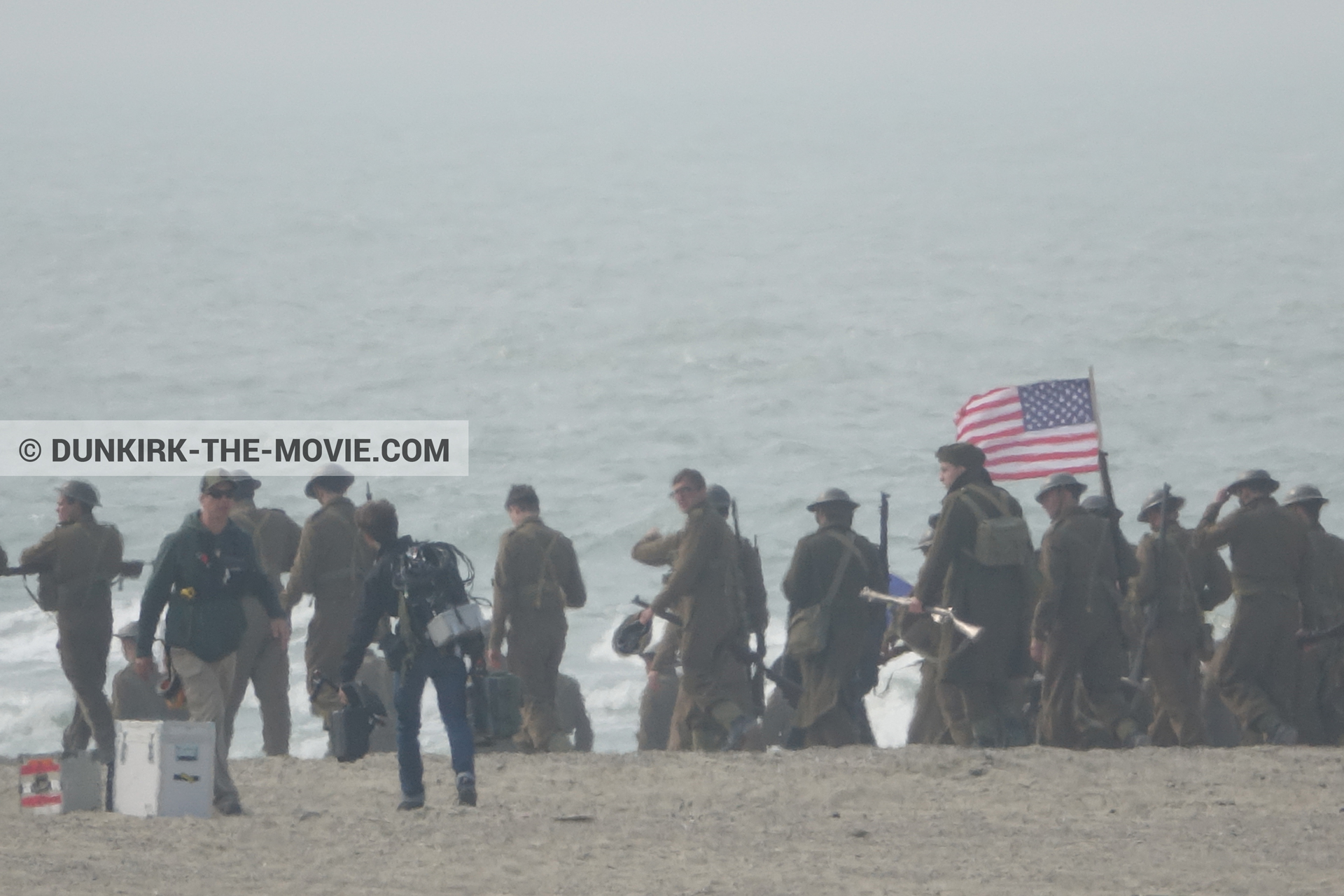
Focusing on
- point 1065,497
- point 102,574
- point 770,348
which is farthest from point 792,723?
point 770,348

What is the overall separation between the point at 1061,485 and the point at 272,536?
470 centimetres

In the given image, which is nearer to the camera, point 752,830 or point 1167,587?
point 752,830

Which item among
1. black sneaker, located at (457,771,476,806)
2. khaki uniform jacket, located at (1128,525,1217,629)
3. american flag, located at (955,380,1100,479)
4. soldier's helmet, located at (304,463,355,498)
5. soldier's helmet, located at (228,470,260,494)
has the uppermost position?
american flag, located at (955,380,1100,479)

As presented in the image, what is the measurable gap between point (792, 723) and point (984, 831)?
3121mm

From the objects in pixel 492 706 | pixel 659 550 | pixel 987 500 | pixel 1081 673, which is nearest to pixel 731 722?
pixel 659 550

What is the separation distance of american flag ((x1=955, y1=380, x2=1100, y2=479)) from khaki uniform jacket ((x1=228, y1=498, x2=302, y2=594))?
169 inches

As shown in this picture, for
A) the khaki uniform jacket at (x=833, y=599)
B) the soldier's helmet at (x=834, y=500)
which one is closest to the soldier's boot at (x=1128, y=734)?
the khaki uniform jacket at (x=833, y=599)

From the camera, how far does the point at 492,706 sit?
30.5ft

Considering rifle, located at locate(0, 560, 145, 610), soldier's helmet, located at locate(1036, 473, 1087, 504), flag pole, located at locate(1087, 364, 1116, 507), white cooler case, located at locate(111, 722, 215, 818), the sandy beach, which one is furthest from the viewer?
flag pole, located at locate(1087, 364, 1116, 507)

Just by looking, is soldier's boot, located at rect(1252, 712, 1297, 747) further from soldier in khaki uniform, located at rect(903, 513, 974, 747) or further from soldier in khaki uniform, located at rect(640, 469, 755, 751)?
soldier in khaki uniform, located at rect(640, 469, 755, 751)

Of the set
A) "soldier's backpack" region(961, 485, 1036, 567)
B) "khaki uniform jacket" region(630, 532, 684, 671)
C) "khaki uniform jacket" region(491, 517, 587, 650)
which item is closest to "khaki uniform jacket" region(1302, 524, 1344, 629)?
"soldier's backpack" region(961, 485, 1036, 567)

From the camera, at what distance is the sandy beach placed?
812 cm

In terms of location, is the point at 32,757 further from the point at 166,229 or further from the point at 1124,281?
the point at 166,229

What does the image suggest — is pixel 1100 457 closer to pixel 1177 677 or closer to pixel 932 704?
pixel 1177 677
